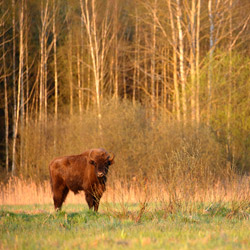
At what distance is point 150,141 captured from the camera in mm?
22547

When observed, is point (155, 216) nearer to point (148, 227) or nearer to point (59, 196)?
point (148, 227)

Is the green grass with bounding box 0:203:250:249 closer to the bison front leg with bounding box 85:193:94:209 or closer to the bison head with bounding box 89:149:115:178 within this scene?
the bison head with bounding box 89:149:115:178

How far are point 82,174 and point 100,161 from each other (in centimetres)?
101

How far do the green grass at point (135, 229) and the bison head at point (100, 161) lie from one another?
261 cm

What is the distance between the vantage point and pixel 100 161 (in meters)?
13.9

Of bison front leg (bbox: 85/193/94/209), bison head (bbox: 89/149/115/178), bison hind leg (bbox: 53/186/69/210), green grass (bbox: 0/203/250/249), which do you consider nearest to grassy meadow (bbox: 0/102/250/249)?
green grass (bbox: 0/203/250/249)

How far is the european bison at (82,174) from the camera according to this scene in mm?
13945

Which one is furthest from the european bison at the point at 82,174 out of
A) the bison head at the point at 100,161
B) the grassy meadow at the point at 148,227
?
the grassy meadow at the point at 148,227

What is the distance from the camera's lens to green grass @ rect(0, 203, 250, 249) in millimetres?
7207

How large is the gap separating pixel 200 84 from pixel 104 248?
19.7m

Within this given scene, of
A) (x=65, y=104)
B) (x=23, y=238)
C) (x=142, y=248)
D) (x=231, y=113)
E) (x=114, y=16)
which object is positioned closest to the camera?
(x=142, y=248)

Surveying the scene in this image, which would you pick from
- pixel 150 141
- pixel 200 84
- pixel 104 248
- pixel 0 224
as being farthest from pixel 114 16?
pixel 104 248

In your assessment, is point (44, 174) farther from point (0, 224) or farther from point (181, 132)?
point (0, 224)

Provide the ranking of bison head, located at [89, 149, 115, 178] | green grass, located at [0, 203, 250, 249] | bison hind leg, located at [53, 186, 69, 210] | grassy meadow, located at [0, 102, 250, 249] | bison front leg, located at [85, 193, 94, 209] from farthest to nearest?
bison hind leg, located at [53, 186, 69, 210]
bison front leg, located at [85, 193, 94, 209]
bison head, located at [89, 149, 115, 178]
grassy meadow, located at [0, 102, 250, 249]
green grass, located at [0, 203, 250, 249]
